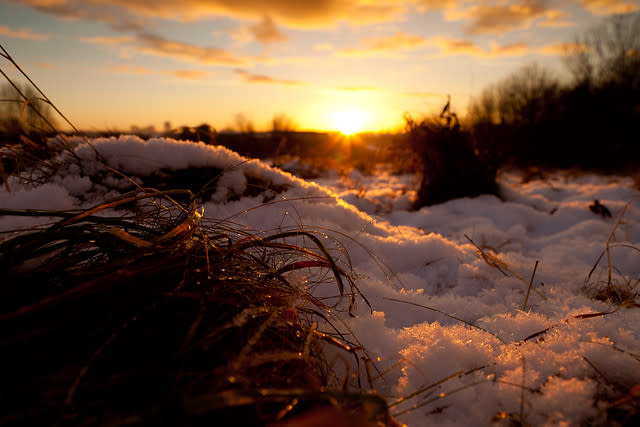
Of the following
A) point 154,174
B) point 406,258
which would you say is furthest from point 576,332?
point 154,174

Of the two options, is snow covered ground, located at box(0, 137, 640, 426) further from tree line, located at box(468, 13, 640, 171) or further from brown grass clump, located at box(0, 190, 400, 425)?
tree line, located at box(468, 13, 640, 171)

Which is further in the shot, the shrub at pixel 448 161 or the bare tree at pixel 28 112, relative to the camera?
the shrub at pixel 448 161

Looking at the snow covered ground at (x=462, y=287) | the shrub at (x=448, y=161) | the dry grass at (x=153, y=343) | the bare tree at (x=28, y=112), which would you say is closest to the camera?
the dry grass at (x=153, y=343)

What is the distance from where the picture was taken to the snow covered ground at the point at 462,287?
0.86 m

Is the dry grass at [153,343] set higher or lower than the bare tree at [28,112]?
lower

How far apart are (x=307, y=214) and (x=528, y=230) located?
2254 millimetres

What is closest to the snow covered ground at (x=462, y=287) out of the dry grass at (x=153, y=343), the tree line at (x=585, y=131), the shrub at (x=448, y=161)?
the dry grass at (x=153, y=343)

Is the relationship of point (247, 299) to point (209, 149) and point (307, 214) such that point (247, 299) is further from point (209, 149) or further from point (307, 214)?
point (209, 149)

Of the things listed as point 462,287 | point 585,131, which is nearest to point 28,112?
point 462,287

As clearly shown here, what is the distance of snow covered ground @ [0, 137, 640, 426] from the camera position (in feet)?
2.83

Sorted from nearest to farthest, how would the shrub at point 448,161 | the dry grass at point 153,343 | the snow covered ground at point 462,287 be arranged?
1. the dry grass at point 153,343
2. the snow covered ground at point 462,287
3. the shrub at point 448,161

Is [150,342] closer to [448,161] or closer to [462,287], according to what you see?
[462,287]

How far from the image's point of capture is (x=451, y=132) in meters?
4.17

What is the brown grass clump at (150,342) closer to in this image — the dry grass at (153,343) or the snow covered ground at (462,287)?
the dry grass at (153,343)
